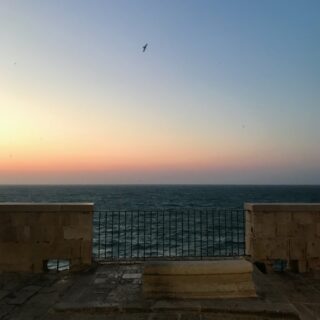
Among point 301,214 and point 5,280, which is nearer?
point 5,280

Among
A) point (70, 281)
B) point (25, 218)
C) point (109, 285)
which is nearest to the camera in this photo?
point (109, 285)

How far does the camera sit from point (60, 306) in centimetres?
663

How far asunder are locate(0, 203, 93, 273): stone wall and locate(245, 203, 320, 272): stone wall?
3664mm

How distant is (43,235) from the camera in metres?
9.65

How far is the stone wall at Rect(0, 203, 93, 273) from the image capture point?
31.5ft

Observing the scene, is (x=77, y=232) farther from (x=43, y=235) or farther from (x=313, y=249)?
(x=313, y=249)

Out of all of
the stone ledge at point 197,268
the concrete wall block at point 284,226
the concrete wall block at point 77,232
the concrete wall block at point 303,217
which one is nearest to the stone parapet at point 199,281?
the stone ledge at point 197,268

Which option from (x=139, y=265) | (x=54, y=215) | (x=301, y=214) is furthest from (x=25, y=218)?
(x=301, y=214)

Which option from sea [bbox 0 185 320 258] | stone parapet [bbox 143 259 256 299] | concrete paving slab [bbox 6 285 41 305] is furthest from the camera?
sea [bbox 0 185 320 258]

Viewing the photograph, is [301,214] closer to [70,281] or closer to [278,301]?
[278,301]

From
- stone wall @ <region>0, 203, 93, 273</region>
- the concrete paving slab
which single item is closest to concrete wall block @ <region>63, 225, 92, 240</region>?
stone wall @ <region>0, 203, 93, 273</region>

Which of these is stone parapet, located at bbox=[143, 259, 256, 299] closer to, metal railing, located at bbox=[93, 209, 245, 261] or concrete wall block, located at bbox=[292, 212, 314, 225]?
metal railing, located at bbox=[93, 209, 245, 261]

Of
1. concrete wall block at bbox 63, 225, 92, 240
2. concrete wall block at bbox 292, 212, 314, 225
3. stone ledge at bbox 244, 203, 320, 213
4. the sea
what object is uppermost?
stone ledge at bbox 244, 203, 320, 213

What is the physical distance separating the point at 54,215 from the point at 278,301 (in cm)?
504
